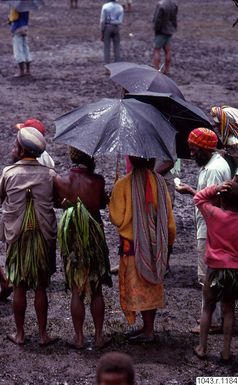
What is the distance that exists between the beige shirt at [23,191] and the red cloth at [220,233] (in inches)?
43.9

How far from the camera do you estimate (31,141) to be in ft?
19.5

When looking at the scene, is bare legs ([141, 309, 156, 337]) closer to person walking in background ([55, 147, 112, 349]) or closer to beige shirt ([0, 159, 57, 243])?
person walking in background ([55, 147, 112, 349])

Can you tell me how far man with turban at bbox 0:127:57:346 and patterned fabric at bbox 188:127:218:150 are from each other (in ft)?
3.61

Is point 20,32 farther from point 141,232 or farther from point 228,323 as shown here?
point 228,323

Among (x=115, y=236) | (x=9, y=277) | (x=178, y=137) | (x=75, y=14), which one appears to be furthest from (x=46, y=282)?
(x=75, y=14)

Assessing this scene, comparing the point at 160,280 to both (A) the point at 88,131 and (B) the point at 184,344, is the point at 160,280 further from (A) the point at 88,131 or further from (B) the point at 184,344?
(A) the point at 88,131

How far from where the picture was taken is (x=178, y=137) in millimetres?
6980

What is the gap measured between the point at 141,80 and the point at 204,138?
51.6 inches

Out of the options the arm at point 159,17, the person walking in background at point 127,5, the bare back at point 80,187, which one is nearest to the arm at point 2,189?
the bare back at point 80,187

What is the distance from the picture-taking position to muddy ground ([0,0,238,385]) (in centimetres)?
600

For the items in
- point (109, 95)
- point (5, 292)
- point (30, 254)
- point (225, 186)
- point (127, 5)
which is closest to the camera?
point (225, 186)

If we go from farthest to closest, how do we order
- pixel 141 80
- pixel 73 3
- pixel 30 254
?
1. pixel 73 3
2. pixel 141 80
3. pixel 30 254

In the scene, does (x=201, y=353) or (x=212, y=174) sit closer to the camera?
(x=201, y=353)

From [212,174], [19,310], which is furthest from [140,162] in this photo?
[19,310]
